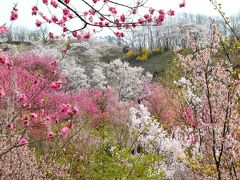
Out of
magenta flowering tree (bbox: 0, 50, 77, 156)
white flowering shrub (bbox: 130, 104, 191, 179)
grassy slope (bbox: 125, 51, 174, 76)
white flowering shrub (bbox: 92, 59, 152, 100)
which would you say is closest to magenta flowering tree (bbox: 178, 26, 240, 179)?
magenta flowering tree (bbox: 0, 50, 77, 156)

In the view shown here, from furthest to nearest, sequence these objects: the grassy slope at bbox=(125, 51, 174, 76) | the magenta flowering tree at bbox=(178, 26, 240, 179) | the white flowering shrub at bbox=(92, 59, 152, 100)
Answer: the grassy slope at bbox=(125, 51, 174, 76), the white flowering shrub at bbox=(92, 59, 152, 100), the magenta flowering tree at bbox=(178, 26, 240, 179)

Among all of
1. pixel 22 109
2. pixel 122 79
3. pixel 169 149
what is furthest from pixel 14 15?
pixel 122 79

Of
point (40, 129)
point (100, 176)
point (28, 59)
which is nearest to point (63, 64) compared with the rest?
point (28, 59)

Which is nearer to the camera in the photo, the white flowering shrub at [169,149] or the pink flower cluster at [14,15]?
the pink flower cluster at [14,15]

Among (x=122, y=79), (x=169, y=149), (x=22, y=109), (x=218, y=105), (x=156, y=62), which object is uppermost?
(x=22, y=109)

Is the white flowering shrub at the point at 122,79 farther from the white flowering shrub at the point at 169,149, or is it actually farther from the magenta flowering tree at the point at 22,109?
the white flowering shrub at the point at 169,149

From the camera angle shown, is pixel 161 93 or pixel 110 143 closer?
pixel 110 143

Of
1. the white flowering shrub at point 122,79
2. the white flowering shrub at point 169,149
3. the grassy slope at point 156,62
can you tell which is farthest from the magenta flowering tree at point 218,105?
the grassy slope at point 156,62

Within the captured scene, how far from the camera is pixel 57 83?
Answer: 434 centimetres

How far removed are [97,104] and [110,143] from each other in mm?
14788

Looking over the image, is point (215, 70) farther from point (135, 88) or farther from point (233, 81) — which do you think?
point (135, 88)

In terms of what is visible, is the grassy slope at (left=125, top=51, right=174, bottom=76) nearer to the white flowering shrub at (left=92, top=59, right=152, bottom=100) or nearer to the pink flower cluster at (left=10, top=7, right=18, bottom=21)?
the white flowering shrub at (left=92, top=59, right=152, bottom=100)

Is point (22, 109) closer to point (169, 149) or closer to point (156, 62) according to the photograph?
point (169, 149)

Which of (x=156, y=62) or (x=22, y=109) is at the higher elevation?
(x=22, y=109)
